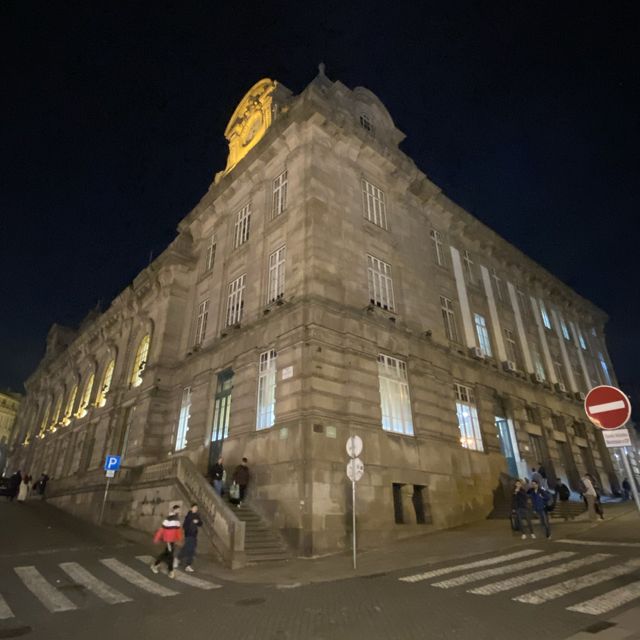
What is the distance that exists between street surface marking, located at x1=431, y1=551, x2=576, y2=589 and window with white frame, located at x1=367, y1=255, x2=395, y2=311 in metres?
11.6

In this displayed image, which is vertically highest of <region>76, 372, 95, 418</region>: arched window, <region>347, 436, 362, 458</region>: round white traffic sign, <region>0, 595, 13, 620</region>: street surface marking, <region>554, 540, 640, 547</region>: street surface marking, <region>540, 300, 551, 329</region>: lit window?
<region>540, 300, 551, 329</region>: lit window

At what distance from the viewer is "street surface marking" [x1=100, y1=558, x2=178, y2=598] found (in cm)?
878

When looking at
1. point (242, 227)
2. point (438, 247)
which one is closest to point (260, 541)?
point (242, 227)

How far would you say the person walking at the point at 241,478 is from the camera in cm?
1514

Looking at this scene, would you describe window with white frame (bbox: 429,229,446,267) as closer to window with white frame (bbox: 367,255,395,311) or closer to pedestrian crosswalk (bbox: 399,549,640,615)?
window with white frame (bbox: 367,255,395,311)

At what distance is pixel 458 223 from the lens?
2830 cm

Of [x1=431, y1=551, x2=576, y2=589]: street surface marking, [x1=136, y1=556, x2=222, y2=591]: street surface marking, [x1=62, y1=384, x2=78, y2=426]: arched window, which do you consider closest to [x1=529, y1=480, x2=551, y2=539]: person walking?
[x1=431, y1=551, x2=576, y2=589]: street surface marking

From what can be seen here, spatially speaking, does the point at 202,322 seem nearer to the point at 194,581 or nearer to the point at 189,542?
the point at 189,542

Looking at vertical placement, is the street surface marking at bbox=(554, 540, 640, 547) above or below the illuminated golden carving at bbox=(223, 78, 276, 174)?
below

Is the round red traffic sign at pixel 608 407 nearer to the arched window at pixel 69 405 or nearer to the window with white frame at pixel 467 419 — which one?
the window with white frame at pixel 467 419

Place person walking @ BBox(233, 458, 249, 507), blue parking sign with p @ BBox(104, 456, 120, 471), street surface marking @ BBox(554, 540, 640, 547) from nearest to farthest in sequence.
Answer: street surface marking @ BBox(554, 540, 640, 547), person walking @ BBox(233, 458, 249, 507), blue parking sign with p @ BBox(104, 456, 120, 471)

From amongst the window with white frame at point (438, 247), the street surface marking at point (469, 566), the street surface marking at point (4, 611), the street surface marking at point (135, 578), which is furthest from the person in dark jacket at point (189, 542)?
the window with white frame at point (438, 247)

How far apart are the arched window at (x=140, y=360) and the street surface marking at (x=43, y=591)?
1647 cm

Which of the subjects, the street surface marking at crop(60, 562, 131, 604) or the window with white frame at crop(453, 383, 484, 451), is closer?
the street surface marking at crop(60, 562, 131, 604)
